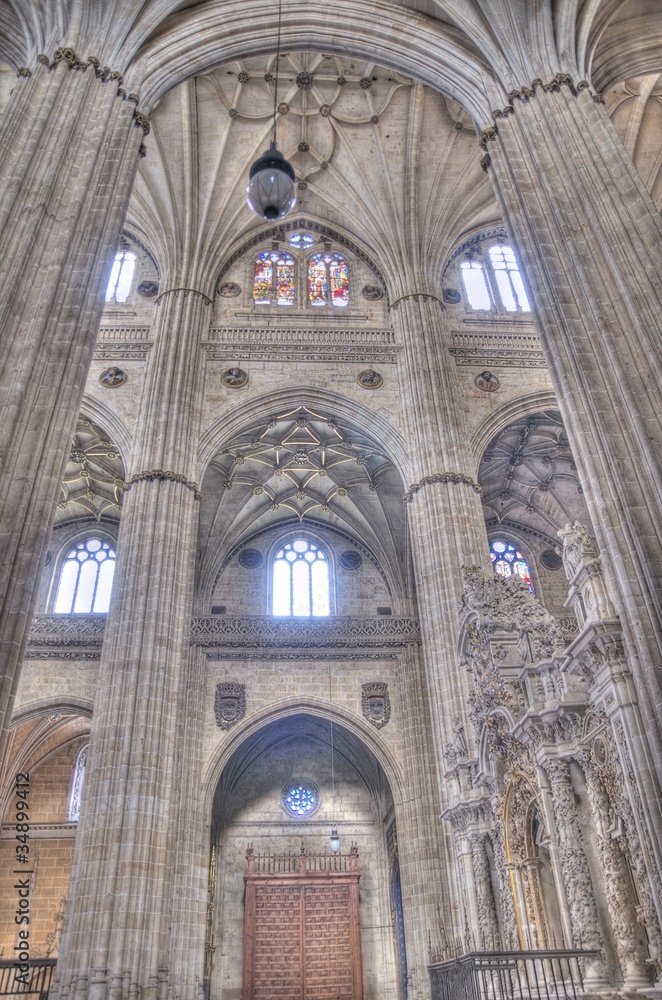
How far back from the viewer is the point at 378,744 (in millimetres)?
20516

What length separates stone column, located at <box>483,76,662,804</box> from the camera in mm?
8211

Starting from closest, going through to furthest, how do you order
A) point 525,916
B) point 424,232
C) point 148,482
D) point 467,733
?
point 525,916
point 467,733
point 148,482
point 424,232

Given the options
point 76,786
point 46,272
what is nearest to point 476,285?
point 46,272

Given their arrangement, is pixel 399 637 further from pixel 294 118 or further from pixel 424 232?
pixel 294 118

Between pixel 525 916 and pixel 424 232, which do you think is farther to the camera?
pixel 424 232

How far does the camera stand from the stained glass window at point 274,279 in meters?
22.1

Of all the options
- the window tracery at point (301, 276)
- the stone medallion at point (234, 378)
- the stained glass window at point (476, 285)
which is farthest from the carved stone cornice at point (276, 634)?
the stained glass window at point (476, 285)

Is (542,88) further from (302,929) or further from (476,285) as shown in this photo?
(302,929)

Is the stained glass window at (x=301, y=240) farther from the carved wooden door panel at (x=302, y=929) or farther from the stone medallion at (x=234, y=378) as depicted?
the carved wooden door panel at (x=302, y=929)

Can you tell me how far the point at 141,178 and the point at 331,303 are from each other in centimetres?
597

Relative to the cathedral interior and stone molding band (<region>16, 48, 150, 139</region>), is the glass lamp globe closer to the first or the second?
the cathedral interior

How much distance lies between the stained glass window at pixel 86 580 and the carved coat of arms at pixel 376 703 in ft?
24.3

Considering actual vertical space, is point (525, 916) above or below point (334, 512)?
below

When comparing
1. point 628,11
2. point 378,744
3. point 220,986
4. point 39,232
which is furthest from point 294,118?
point 220,986
